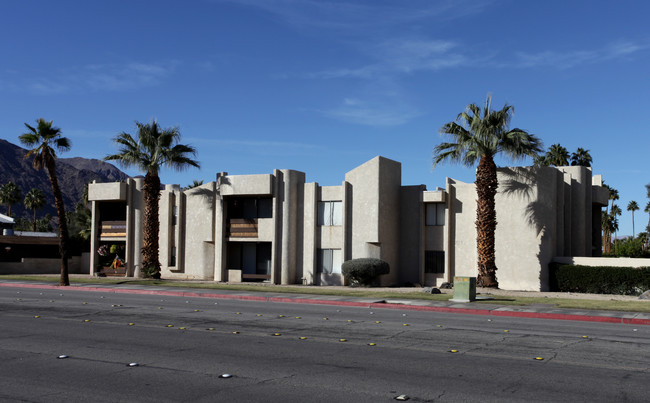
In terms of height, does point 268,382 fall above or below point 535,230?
below

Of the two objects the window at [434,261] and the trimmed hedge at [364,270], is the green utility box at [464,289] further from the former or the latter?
the window at [434,261]

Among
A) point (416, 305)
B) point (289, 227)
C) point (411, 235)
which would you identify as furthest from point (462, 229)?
point (416, 305)

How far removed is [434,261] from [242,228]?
12.1 metres

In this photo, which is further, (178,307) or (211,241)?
(211,241)

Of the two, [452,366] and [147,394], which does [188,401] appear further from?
[452,366]

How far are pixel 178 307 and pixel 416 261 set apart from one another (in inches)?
737

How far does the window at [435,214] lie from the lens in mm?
36281

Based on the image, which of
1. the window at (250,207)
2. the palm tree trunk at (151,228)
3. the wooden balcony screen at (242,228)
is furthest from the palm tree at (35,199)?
the wooden balcony screen at (242,228)

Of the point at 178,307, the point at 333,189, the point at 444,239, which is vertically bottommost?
the point at 178,307

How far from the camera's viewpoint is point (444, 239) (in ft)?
117

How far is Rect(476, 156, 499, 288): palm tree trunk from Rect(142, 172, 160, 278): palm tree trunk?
1964 centimetres

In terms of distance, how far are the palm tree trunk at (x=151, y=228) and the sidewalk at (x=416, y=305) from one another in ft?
21.0

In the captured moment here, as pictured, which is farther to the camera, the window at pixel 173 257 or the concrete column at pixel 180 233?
the window at pixel 173 257

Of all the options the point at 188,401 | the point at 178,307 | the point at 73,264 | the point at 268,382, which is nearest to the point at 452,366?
the point at 268,382
